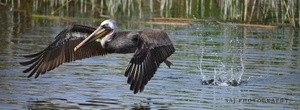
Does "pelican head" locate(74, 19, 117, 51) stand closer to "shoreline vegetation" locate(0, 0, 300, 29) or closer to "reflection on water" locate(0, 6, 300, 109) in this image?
"reflection on water" locate(0, 6, 300, 109)

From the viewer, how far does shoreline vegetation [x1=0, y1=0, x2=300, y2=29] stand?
2317 centimetres

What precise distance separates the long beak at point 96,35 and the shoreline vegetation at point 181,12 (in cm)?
935

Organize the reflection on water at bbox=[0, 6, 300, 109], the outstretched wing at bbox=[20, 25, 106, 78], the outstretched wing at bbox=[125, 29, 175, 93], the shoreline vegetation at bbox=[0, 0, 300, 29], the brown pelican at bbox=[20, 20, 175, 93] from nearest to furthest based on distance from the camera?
the outstretched wing at bbox=[125, 29, 175, 93]
the reflection on water at bbox=[0, 6, 300, 109]
the brown pelican at bbox=[20, 20, 175, 93]
the outstretched wing at bbox=[20, 25, 106, 78]
the shoreline vegetation at bbox=[0, 0, 300, 29]

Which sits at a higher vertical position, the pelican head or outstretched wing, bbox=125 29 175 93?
the pelican head

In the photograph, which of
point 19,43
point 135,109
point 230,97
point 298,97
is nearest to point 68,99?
point 135,109

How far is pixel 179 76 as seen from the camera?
1442cm

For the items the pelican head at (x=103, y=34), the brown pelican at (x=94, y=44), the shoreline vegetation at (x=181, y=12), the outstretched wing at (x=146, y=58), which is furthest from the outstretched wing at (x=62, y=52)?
the shoreline vegetation at (x=181, y=12)

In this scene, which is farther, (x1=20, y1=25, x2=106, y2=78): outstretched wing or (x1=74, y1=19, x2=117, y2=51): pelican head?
(x1=20, y1=25, x2=106, y2=78): outstretched wing

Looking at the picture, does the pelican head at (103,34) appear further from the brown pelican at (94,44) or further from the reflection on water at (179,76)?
the reflection on water at (179,76)

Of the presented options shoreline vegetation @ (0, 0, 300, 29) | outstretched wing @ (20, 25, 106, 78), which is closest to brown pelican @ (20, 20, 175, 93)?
outstretched wing @ (20, 25, 106, 78)

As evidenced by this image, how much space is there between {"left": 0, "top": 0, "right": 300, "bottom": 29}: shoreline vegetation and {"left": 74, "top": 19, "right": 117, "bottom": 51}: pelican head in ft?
30.4

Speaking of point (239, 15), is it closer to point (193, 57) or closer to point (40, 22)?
point (40, 22)

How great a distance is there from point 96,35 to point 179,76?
6.13 feet

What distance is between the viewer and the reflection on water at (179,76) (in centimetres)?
1181
